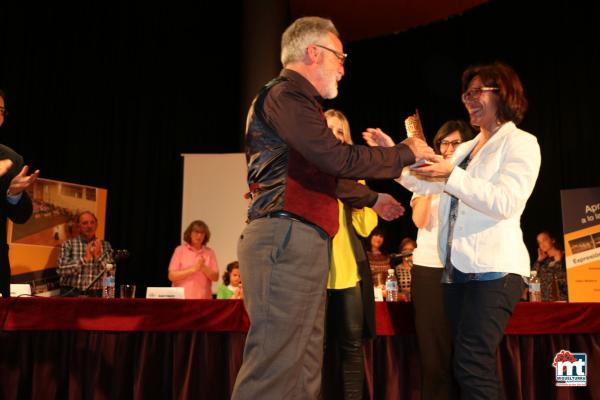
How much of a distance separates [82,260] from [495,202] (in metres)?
4.13

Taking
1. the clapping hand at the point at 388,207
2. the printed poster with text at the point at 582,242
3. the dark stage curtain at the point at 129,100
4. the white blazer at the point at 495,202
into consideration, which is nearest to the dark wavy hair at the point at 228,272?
the dark stage curtain at the point at 129,100

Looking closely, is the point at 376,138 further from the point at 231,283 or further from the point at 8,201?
the point at 231,283

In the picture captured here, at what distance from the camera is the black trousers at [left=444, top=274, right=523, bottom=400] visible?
188 centimetres

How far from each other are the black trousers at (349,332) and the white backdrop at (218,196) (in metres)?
4.12

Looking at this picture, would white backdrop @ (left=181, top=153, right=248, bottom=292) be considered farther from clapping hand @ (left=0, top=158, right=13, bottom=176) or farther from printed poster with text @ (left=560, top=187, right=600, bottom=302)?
clapping hand @ (left=0, top=158, right=13, bottom=176)

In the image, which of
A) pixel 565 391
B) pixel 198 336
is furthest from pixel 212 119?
pixel 565 391

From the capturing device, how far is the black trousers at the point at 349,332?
253cm

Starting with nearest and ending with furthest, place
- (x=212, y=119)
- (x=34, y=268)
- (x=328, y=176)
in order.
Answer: (x=328, y=176) → (x=34, y=268) → (x=212, y=119)

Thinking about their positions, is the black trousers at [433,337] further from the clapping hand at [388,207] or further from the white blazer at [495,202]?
the white blazer at [495,202]

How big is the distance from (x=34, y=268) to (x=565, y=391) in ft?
16.4

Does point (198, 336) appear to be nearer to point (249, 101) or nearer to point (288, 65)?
point (288, 65)

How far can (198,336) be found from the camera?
2.85 m

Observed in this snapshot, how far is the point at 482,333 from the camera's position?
6.25 ft

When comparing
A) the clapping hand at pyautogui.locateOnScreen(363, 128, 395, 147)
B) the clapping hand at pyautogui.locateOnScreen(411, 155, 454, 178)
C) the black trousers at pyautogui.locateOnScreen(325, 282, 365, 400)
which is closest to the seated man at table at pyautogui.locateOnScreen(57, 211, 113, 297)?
the black trousers at pyautogui.locateOnScreen(325, 282, 365, 400)
